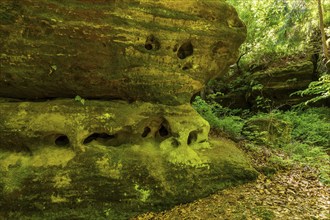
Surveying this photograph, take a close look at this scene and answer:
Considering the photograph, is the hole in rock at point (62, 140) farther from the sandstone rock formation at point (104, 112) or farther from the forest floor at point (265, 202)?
the forest floor at point (265, 202)

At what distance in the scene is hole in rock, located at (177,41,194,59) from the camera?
7115mm

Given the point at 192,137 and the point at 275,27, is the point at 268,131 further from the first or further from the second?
the point at 275,27

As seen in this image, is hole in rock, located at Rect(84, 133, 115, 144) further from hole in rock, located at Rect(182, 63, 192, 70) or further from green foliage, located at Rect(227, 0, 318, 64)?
green foliage, located at Rect(227, 0, 318, 64)

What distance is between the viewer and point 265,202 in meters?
5.51

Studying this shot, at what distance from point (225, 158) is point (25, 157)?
433 centimetres

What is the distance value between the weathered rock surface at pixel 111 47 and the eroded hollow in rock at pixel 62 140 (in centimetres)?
94

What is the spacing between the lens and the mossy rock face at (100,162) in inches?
197

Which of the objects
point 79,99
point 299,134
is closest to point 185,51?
point 79,99

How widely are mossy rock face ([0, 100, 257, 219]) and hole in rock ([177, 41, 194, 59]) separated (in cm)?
153

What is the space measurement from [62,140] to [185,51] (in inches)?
148

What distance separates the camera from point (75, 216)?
500 cm

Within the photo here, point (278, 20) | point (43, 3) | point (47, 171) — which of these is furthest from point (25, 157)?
point (278, 20)

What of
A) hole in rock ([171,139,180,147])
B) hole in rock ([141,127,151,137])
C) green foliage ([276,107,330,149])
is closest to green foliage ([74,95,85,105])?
hole in rock ([141,127,151,137])

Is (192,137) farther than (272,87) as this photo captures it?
No
